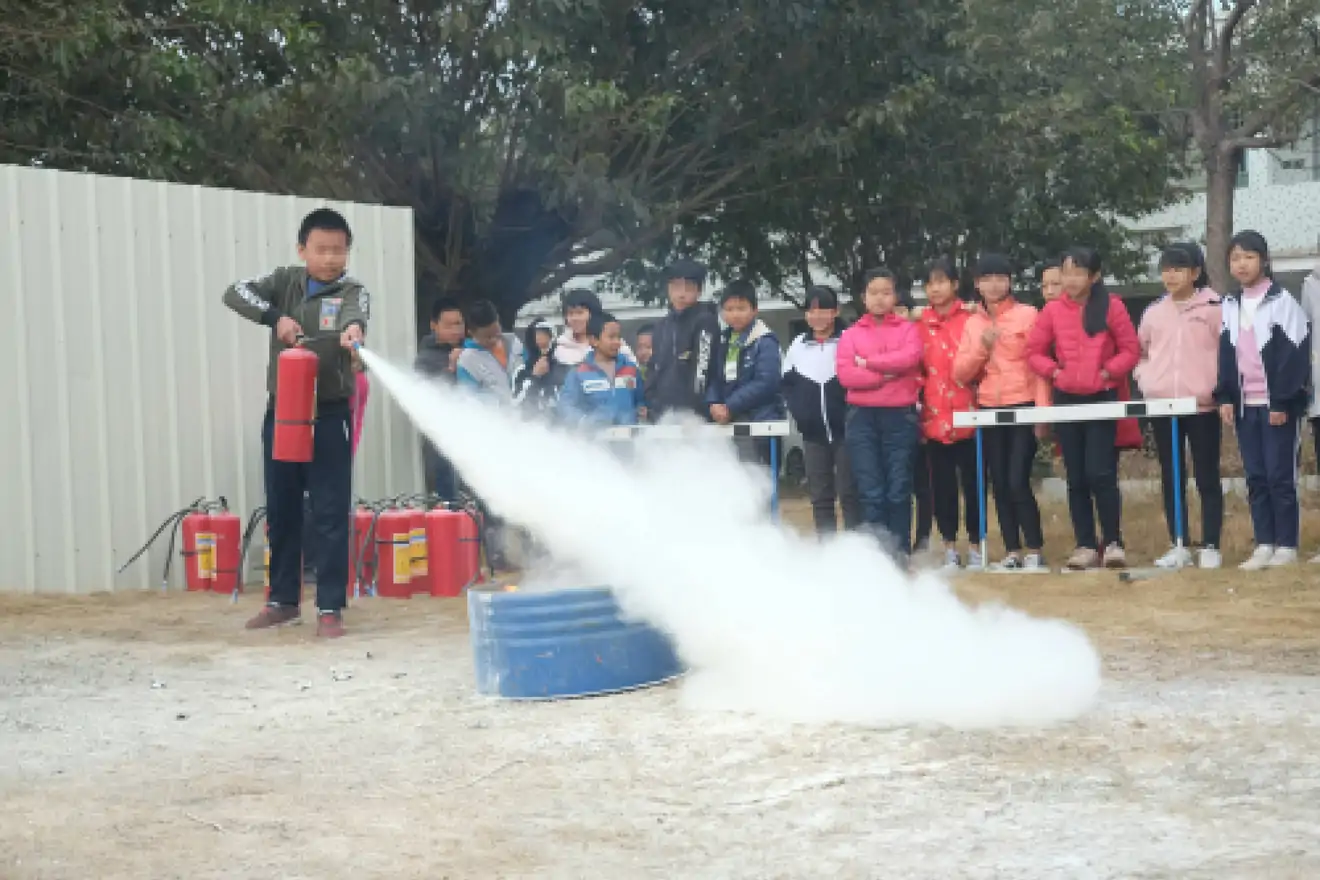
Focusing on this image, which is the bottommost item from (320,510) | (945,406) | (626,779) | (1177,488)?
(626,779)

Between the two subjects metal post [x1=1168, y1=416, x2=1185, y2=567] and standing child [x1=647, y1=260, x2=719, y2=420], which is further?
standing child [x1=647, y1=260, x2=719, y2=420]

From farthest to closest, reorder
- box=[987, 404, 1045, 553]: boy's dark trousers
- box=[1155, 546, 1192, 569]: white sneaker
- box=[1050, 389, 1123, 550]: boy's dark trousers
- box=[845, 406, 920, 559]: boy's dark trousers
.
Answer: box=[987, 404, 1045, 553]: boy's dark trousers < box=[1050, 389, 1123, 550]: boy's dark trousers < box=[1155, 546, 1192, 569]: white sneaker < box=[845, 406, 920, 559]: boy's dark trousers

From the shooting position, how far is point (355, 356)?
888 centimetres

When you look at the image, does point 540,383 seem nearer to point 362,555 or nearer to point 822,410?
point 362,555

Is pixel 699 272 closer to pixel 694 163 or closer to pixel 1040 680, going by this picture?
pixel 1040 680

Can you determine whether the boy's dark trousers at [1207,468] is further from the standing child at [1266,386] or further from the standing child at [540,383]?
the standing child at [540,383]

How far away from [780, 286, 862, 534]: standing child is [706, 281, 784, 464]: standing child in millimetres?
146

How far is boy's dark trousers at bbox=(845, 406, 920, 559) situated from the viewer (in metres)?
10.1

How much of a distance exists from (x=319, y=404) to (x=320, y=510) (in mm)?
563

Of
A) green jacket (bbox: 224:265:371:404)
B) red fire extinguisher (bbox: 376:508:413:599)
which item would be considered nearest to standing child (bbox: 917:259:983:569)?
red fire extinguisher (bbox: 376:508:413:599)

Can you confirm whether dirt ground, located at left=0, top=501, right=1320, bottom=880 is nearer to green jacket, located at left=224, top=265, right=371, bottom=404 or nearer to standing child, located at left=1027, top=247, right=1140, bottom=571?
green jacket, located at left=224, top=265, right=371, bottom=404

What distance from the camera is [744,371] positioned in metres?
11.0

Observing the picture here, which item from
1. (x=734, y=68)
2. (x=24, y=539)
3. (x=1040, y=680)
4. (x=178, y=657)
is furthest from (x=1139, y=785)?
(x=734, y=68)

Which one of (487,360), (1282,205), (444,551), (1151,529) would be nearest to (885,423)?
(444,551)
